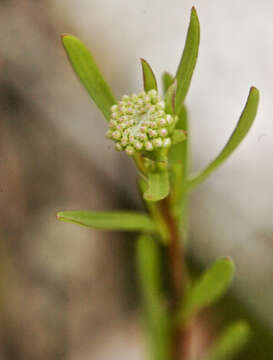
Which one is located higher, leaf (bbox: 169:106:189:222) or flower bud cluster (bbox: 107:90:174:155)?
flower bud cluster (bbox: 107:90:174:155)

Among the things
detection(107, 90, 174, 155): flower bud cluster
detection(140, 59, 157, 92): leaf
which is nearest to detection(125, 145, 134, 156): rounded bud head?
detection(107, 90, 174, 155): flower bud cluster

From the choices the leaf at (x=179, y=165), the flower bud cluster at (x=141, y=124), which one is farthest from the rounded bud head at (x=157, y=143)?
the leaf at (x=179, y=165)

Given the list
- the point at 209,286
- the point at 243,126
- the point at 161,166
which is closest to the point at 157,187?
the point at 161,166

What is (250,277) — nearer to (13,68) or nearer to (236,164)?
(236,164)

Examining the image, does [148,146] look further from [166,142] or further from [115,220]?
[115,220]

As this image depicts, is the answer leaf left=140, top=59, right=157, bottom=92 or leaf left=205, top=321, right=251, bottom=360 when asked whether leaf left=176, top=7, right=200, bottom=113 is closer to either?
leaf left=140, top=59, right=157, bottom=92

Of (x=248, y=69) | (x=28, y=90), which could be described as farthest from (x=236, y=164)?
(x=28, y=90)
